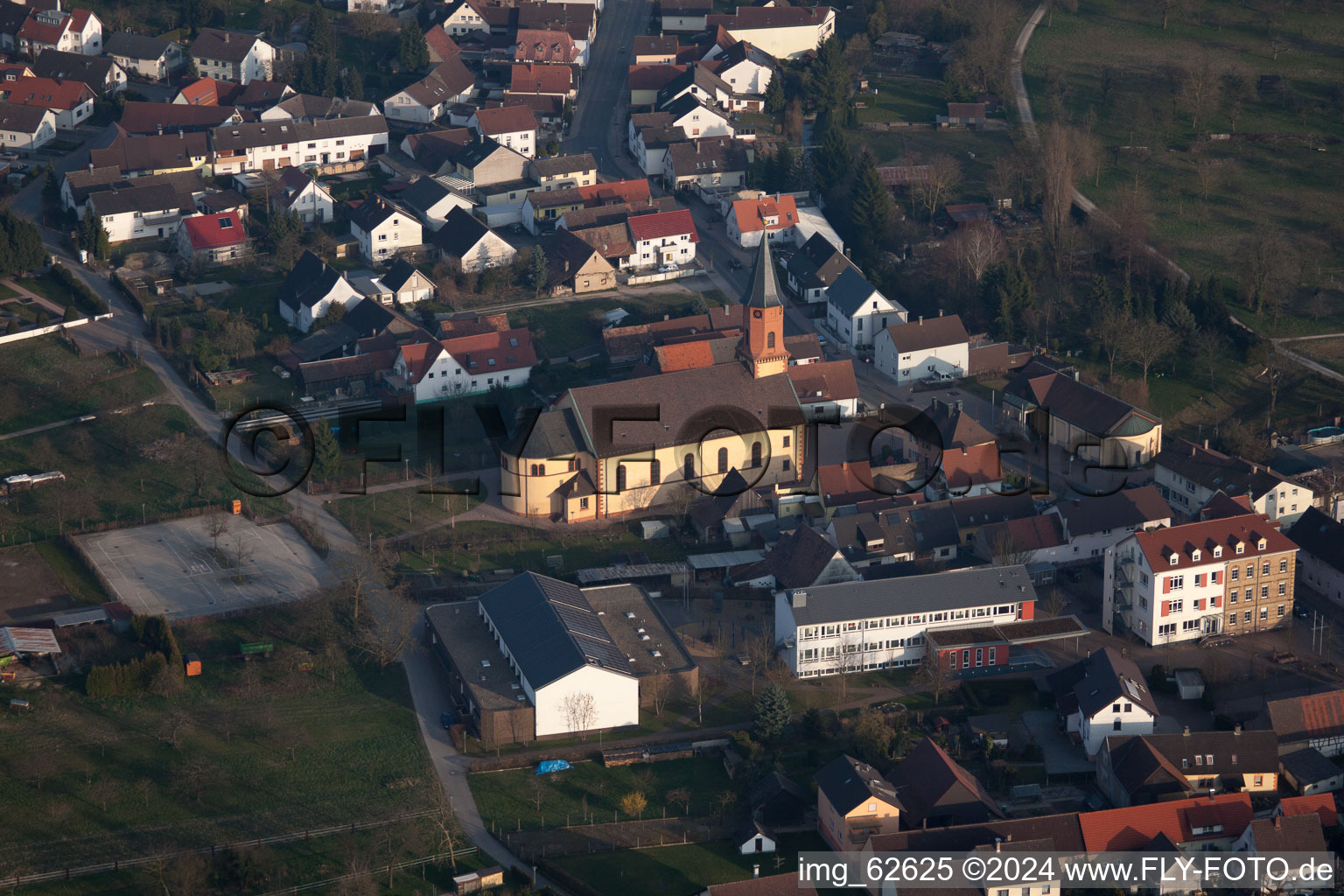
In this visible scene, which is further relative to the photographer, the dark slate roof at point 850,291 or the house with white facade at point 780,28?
the house with white facade at point 780,28

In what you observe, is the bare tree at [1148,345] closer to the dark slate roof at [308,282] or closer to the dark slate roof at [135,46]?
the dark slate roof at [308,282]

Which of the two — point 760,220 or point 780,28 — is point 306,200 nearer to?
point 760,220

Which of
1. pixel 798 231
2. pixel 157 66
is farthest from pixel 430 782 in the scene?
pixel 157 66

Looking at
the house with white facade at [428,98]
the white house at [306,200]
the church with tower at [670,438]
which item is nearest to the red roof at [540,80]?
the house with white facade at [428,98]

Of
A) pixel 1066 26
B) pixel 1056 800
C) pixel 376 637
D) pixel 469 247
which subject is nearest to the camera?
pixel 1056 800

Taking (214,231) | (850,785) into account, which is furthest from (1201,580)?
(214,231)

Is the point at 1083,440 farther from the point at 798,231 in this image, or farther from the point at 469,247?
the point at 469,247

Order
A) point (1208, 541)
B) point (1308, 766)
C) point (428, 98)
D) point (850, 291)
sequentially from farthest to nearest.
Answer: point (428, 98) < point (850, 291) < point (1208, 541) < point (1308, 766)
